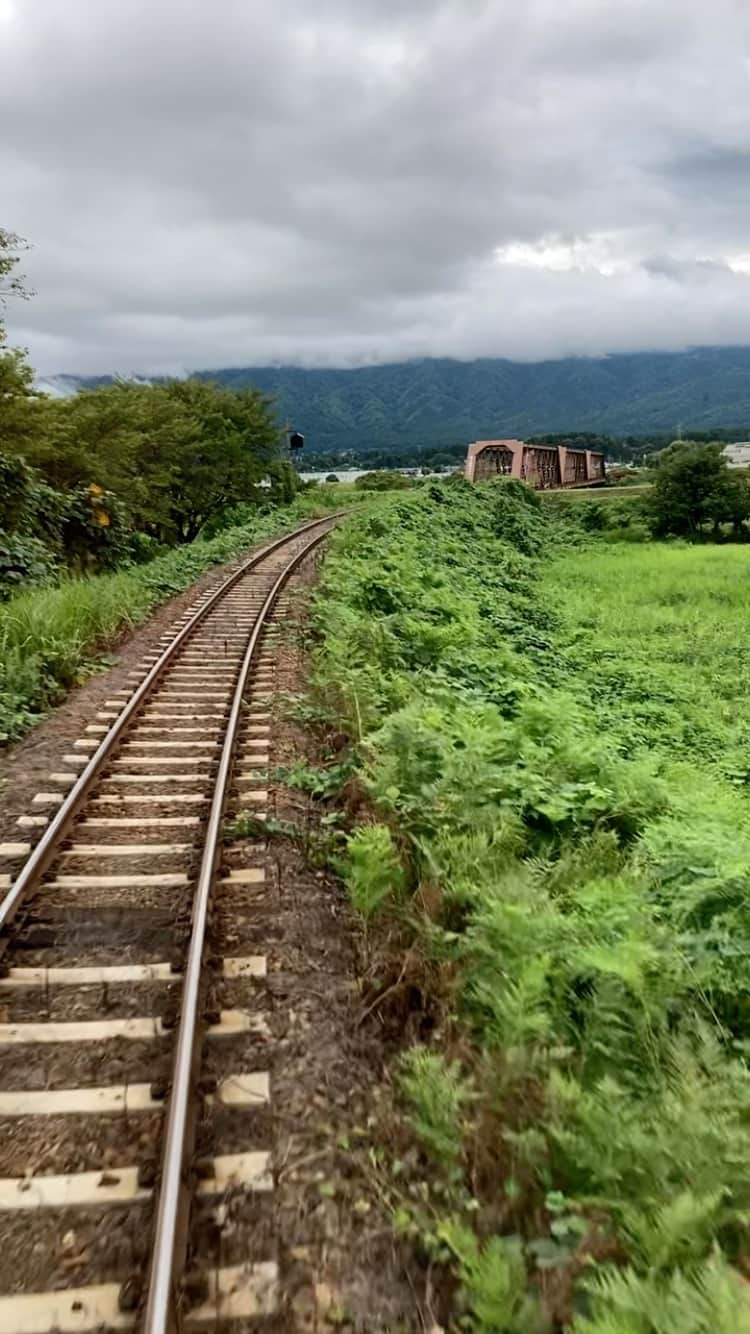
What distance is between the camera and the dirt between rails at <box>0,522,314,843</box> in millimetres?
7121

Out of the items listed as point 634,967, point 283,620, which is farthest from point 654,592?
point 634,967

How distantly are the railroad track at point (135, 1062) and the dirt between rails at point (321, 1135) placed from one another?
0.20ft

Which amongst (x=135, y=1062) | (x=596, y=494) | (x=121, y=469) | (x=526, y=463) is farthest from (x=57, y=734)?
(x=526, y=463)

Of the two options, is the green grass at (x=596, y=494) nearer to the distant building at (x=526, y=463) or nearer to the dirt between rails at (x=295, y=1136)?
the distant building at (x=526, y=463)

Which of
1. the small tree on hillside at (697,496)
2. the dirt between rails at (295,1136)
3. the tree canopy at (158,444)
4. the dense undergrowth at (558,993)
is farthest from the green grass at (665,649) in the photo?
the small tree on hillside at (697,496)

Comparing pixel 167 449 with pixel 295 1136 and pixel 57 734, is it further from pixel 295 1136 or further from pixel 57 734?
pixel 295 1136

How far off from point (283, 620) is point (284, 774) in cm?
734

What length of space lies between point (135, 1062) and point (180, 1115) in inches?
26.5

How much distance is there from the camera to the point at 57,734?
9000 mm

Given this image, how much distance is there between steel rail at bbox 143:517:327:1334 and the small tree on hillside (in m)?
45.4

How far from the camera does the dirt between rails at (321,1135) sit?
10.2 ft

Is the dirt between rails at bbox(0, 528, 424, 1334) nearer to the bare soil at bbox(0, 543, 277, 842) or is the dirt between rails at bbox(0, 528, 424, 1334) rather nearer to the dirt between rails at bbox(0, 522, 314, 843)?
the dirt between rails at bbox(0, 522, 314, 843)

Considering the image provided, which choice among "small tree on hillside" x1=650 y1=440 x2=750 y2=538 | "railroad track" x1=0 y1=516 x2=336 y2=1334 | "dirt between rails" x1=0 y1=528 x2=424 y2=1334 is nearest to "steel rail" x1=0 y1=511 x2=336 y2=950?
"railroad track" x1=0 y1=516 x2=336 y2=1334

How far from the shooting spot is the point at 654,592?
1013 inches
